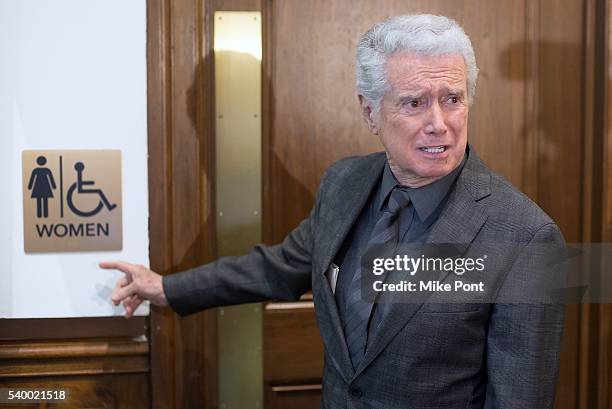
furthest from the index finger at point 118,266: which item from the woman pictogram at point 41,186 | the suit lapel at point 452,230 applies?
the suit lapel at point 452,230

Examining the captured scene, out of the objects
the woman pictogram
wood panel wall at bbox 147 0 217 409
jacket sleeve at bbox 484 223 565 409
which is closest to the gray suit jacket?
jacket sleeve at bbox 484 223 565 409

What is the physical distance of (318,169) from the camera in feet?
4.84

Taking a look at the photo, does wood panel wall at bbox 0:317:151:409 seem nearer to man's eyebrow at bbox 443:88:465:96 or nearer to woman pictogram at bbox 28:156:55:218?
woman pictogram at bbox 28:156:55:218

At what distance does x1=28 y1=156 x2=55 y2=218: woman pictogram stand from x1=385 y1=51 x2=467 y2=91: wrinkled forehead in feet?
2.59

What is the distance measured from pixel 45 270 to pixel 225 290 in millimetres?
407

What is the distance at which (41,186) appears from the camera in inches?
54.0

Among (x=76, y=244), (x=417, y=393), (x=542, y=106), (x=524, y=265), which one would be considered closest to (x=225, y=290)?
(x=76, y=244)

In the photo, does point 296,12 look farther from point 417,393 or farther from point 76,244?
point 417,393

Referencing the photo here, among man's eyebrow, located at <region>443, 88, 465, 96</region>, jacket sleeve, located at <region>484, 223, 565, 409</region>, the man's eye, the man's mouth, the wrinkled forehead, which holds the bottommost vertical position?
jacket sleeve, located at <region>484, 223, 565, 409</region>

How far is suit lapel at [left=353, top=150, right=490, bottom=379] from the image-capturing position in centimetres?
97

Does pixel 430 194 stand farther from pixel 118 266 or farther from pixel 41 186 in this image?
pixel 41 186

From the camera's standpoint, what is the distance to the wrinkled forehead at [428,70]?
3.15 ft

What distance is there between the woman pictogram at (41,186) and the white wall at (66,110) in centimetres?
3

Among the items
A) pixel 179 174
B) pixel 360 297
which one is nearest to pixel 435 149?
pixel 360 297
